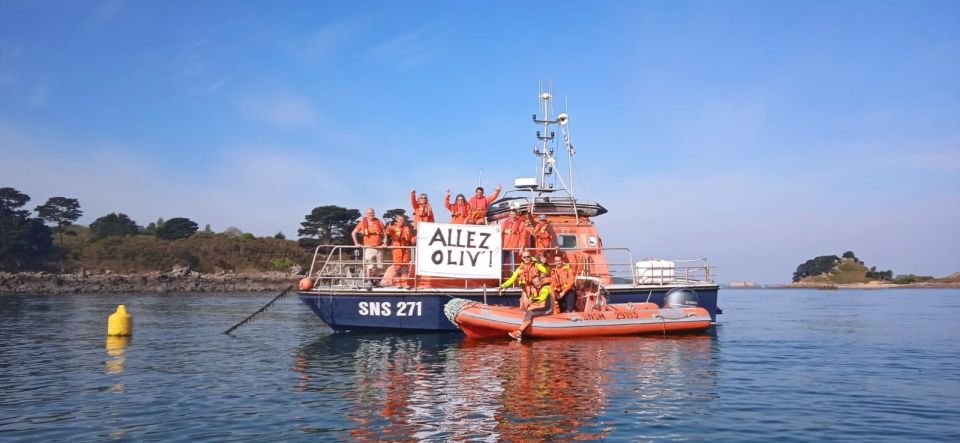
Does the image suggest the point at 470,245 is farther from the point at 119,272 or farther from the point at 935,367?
the point at 119,272

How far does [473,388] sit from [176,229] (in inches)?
2896

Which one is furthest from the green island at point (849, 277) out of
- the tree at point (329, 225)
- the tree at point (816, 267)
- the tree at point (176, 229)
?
the tree at point (176, 229)

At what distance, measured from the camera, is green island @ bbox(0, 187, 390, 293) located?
50.7 m

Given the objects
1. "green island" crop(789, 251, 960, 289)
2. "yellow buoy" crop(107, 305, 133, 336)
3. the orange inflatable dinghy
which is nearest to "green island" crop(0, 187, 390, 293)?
"yellow buoy" crop(107, 305, 133, 336)

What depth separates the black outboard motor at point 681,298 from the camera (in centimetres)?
1839

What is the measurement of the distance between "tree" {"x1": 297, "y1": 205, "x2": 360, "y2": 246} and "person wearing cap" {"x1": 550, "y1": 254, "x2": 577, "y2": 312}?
52849 mm

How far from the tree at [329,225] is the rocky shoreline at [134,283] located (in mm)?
10827

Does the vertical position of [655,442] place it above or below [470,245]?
below

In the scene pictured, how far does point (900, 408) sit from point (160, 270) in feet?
202

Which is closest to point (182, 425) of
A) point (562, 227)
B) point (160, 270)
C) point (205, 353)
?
point (205, 353)

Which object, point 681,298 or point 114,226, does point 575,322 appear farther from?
point 114,226

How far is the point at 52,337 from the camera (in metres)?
17.3

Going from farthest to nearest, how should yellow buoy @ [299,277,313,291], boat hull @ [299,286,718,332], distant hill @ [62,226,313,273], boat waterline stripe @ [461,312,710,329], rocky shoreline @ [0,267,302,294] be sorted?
distant hill @ [62,226,313,273] < rocky shoreline @ [0,267,302,294] < boat hull @ [299,286,718,332] < yellow buoy @ [299,277,313,291] < boat waterline stripe @ [461,312,710,329]

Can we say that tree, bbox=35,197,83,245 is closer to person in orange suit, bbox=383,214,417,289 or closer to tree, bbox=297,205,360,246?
tree, bbox=297,205,360,246
